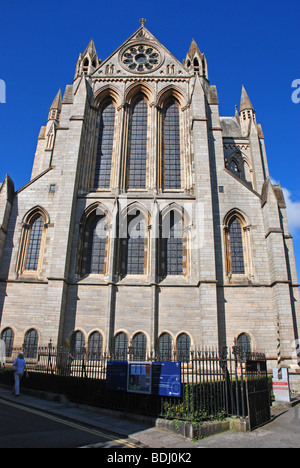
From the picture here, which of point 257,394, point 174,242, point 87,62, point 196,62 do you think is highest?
point 196,62

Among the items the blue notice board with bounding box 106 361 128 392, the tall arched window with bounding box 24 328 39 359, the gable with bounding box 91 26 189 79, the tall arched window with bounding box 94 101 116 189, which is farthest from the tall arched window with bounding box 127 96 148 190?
the blue notice board with bounding box 106 361 128 392

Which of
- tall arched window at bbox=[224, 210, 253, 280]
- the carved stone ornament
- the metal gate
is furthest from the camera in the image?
the carved stone ornament

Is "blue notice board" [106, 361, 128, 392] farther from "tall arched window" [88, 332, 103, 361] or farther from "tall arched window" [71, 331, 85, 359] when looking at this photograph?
"tall arched window" [71, 331, 85, 359]

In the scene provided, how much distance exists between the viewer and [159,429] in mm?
7371

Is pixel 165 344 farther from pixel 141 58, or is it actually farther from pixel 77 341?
pixel 141 58

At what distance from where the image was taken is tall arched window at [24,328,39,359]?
16703 millimetres

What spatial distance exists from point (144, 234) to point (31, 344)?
8.43m

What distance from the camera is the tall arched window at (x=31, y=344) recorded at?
54.8 feet

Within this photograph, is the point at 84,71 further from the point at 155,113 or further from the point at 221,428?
the point at 221,428

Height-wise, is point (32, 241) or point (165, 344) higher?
point (32, 241)

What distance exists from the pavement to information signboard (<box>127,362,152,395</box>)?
2.05 feet

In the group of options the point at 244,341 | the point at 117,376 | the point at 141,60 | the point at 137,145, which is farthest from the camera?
the point at 141,60

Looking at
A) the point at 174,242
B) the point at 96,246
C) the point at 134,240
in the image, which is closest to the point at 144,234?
the point at 134,240

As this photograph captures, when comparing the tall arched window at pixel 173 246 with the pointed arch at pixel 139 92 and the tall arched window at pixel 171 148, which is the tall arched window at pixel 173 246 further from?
the pointed arch at pixel 139 92
